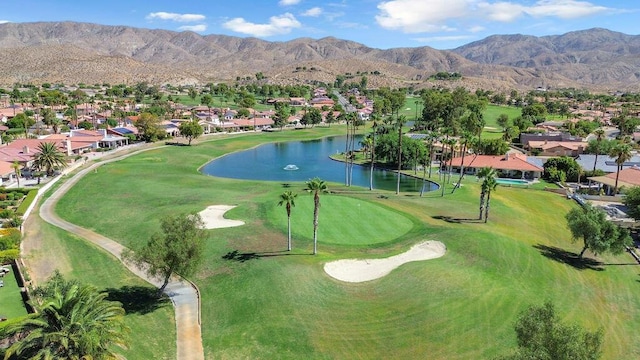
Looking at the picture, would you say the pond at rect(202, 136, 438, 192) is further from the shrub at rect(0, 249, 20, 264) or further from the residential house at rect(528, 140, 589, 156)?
the shrub at rect(0, 249, 20, 264)

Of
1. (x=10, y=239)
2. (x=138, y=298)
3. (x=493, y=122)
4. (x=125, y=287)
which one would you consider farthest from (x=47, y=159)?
(x=493, y=122)

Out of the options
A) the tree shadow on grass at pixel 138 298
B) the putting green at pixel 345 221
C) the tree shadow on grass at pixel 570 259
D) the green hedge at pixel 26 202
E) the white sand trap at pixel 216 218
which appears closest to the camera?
the tree shadow on grass at pixel 138 298

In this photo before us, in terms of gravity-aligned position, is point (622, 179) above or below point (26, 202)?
above

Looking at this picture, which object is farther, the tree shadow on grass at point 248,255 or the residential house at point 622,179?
the residential house at point 622,179

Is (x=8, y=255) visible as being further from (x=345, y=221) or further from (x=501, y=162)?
(x=501, y=162)

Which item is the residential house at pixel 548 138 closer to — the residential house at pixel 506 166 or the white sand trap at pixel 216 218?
the residential house at pixel 506 166

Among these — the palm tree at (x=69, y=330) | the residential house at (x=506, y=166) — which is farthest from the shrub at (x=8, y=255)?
the residential house at (x=506, y=166)
